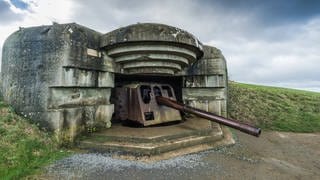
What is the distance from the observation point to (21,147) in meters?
4.06

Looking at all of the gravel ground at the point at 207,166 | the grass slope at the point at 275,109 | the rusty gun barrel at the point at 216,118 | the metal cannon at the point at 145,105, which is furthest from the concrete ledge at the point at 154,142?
the grass slope at the point at 275,109

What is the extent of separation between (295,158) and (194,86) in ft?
12.2

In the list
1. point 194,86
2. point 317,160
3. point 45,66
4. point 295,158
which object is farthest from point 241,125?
point 45,66

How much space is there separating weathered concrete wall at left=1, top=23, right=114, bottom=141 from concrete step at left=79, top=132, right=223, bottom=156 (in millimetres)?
735

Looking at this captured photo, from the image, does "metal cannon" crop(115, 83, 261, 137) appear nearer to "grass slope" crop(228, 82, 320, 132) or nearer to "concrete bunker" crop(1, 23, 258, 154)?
"concrete bunker" crop(1, 23, 258, 154)

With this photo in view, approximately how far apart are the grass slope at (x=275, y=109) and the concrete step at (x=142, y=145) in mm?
4241

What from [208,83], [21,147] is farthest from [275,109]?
[21,147]

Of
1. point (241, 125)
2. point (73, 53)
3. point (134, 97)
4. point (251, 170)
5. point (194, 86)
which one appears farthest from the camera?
point (194, 86)

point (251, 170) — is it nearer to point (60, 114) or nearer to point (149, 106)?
point (149, 106)

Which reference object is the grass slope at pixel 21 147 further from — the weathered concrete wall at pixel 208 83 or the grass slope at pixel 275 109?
the grass slope at pixel 275 109

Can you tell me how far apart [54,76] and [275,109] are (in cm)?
835

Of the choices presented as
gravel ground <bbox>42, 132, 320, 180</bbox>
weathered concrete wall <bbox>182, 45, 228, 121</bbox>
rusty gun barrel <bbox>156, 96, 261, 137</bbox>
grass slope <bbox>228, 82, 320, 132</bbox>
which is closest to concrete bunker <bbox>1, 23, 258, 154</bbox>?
rusty gun barrel <bbox>156, 96, 261, 137</bbox>

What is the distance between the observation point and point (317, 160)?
185 inches

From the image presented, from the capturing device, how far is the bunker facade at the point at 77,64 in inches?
190
